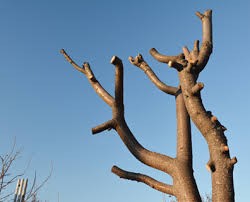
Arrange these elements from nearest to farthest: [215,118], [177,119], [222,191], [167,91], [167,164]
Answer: [222,191]
[215,118]
[167,164]
[177,119]
[167,91]

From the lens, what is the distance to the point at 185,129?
2697 millimetres

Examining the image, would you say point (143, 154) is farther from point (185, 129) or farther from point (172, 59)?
point (172, 59)

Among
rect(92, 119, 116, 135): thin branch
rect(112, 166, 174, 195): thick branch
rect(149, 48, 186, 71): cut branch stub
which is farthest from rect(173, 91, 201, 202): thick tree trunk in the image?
rect(92, 119, 116, 135): thin branch

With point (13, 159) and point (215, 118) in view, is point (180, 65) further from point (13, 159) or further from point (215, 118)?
point (13, 159)

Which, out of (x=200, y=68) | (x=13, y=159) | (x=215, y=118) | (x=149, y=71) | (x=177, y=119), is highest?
(x=13, y=159)

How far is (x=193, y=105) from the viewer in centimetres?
236

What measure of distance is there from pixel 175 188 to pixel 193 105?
632 mm

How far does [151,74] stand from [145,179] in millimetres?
976

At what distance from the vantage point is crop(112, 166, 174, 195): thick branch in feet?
8.30

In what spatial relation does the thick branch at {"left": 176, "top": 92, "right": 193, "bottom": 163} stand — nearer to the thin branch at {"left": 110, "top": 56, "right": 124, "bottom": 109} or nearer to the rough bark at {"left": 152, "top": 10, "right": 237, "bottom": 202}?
the rough bark at {"left": 152, "top": 10, "right": 237, "bottom": 202}

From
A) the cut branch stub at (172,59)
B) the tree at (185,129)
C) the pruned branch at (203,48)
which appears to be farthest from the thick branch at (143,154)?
the pruned branch at (203,48)

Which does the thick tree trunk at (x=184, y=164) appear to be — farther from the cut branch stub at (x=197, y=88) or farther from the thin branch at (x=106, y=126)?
the thin branch at (x=106, y=126)

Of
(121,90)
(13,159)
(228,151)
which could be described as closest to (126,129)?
(121,90)

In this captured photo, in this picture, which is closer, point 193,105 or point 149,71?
point 193,105
